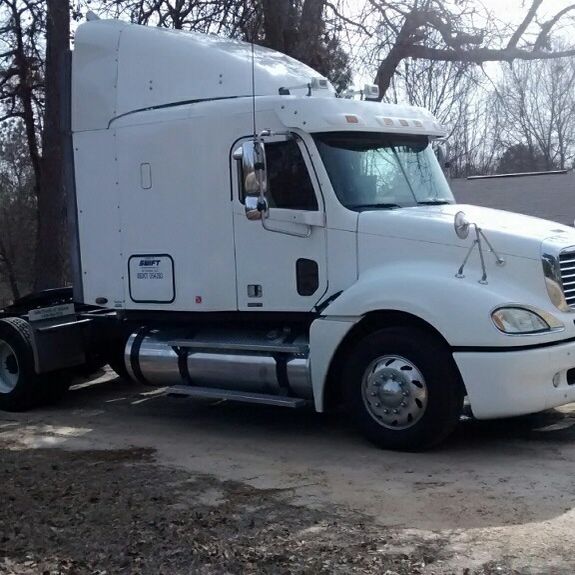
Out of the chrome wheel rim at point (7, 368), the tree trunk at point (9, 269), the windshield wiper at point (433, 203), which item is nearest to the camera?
the windshield wiper at point (433, 203)

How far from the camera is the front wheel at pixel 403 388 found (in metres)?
7.17

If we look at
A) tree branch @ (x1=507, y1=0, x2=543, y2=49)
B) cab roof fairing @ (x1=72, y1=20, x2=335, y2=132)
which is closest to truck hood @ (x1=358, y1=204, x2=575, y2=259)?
cab roof fairing @ (x1=72, y1=20, x2=335, y2=132)

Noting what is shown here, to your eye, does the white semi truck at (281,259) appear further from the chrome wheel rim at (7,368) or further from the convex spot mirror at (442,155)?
the convex spot mirror at (442,155)

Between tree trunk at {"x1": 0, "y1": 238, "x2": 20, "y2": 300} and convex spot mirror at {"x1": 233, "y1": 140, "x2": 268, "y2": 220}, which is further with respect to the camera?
tree trunk at {"x1": 0, "y1": 238, "x2": 20, "y2": 300}

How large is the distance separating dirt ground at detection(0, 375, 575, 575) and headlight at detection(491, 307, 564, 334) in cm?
100

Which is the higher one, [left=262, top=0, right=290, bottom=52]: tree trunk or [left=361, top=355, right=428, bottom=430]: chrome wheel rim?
[left=262, top=0, right=290, bottom=52]: tree trunk

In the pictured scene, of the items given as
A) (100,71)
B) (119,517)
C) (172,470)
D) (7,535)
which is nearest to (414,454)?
(172,470)

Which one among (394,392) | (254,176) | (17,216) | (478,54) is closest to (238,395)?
(394,392)

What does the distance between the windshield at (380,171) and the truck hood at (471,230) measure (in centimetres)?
22

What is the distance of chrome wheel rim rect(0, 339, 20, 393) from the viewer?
1022 cm

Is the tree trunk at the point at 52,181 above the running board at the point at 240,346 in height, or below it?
above

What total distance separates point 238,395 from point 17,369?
3.08 meters

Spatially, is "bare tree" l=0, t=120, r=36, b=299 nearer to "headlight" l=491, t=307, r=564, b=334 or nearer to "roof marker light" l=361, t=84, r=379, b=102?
"roof marker light" l=361, t=84, r=379, b=102

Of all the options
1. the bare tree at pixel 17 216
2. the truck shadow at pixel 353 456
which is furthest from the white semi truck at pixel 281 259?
the bare tree at pixel 17 216
